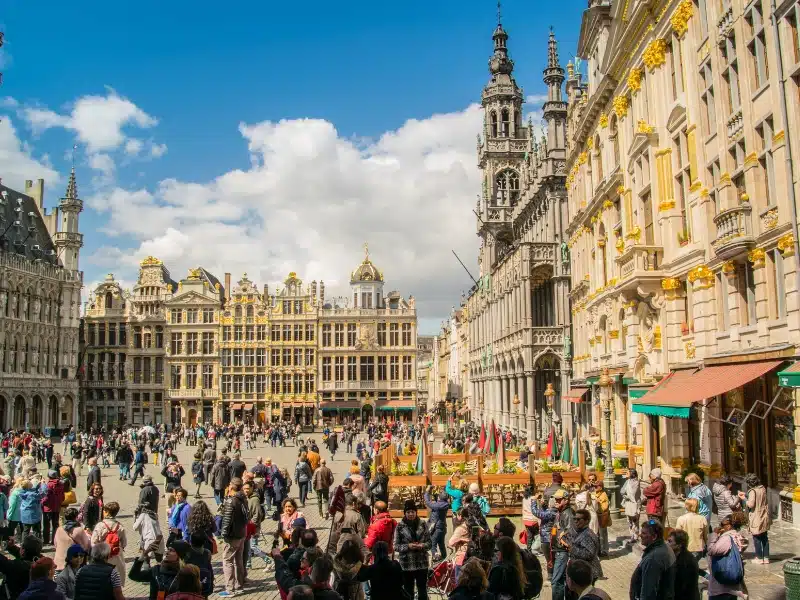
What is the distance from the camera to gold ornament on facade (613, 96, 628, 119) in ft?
80.0

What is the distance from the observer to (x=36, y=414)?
70.2 meters

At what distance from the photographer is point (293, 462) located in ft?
125

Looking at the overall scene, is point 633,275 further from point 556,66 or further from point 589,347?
point 556,66

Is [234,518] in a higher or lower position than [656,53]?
lower

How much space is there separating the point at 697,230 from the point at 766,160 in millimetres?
3549

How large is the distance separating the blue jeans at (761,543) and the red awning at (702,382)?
10.9 feet

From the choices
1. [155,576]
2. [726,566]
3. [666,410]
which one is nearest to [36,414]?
[666,410]

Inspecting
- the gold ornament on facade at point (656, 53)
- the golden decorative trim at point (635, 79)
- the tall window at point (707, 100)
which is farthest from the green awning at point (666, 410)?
the golden decorative trim at point (635, 79)

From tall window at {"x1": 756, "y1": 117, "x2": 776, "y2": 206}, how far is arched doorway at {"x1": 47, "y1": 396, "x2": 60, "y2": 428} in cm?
7029

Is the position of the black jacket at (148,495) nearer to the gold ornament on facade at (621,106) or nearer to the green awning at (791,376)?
the green awning at (791,376)

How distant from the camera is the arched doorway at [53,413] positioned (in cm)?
7171

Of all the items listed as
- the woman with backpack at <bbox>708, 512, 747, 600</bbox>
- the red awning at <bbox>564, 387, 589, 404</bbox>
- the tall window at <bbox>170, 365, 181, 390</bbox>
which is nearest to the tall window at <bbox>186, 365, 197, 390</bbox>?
the tall window at <bbox>170, 365, 181, 390</bbox>

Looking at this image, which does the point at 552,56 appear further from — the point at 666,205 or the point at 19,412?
the point at 19,412

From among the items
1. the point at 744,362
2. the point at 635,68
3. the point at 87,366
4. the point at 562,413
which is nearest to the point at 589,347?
the point at 562,413
